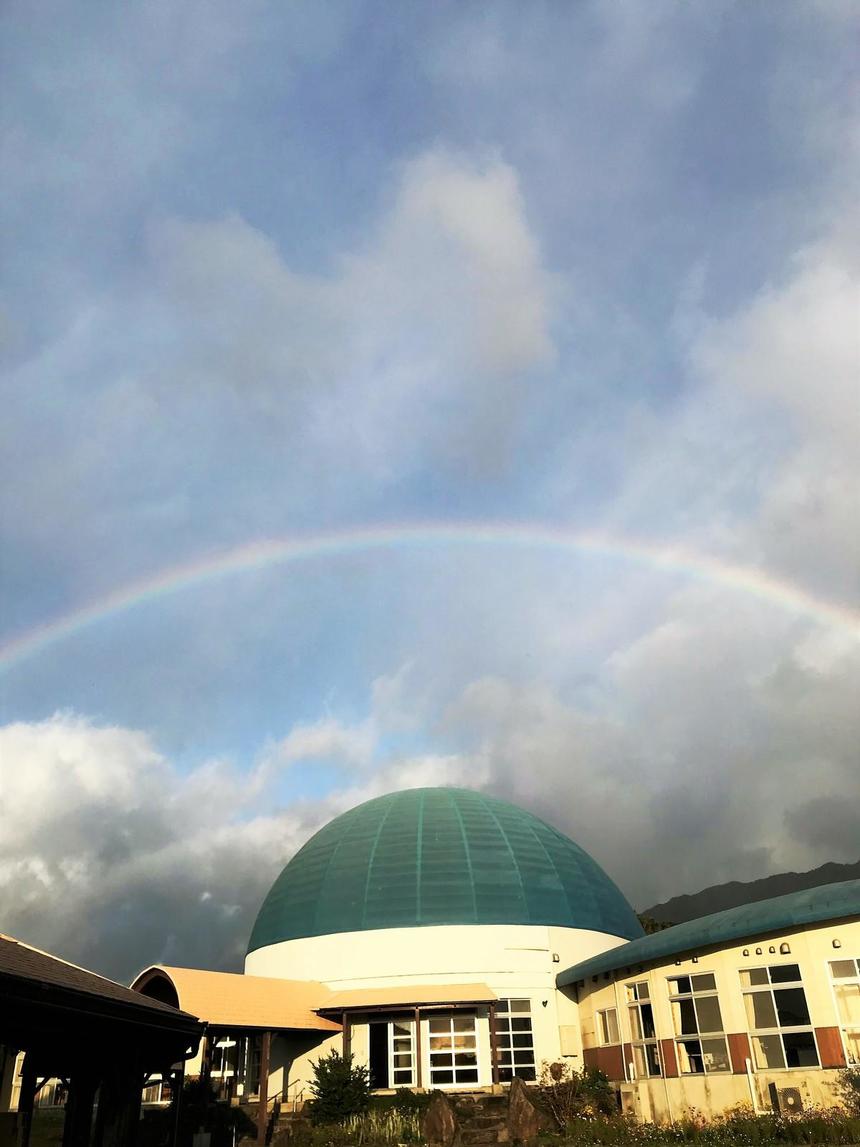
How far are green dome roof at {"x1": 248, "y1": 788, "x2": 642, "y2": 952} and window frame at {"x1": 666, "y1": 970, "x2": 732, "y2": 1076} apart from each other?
1011cm

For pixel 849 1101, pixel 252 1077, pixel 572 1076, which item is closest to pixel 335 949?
pixel 252 1077

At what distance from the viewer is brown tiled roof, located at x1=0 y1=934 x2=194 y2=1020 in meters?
9.57

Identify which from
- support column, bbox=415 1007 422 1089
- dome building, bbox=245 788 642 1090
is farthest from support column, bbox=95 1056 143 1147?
dome building, bbox=245 788 642 1090

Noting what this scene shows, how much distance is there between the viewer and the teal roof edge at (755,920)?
1884 cm

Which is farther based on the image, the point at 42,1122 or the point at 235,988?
the point at 42,1122

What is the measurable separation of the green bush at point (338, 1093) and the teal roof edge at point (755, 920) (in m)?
8.48

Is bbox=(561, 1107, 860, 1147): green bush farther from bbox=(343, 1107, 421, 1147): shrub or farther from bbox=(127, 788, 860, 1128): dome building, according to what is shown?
bbox=(343, 1107, 421, 1147): shrub

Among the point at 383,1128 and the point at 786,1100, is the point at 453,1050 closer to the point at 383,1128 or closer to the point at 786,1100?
the point at 383,1128

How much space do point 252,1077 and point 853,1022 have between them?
70.5 ft

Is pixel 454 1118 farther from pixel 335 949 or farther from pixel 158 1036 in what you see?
pixel 158 1036

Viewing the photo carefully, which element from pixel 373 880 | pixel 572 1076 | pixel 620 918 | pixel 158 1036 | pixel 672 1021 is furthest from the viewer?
pixel 620 918

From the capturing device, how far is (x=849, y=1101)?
17.2 metres

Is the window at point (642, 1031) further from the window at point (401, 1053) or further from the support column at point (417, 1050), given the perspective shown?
the window at point (401, 1053)

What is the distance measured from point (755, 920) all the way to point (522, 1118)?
9354mm
